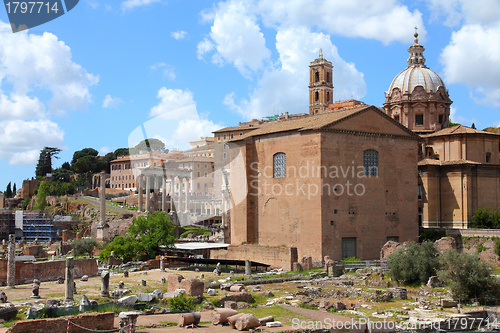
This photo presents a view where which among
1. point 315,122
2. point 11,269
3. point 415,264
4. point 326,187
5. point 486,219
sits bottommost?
point 11,269

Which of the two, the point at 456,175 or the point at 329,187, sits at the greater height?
the point at 456,175

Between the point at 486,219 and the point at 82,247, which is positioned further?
the point at 82,247

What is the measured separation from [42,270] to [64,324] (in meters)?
14.5

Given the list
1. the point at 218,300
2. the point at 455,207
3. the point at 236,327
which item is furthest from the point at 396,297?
the point at 455,207

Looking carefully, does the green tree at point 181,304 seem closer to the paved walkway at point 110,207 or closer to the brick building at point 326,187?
the brick building at point 326,187

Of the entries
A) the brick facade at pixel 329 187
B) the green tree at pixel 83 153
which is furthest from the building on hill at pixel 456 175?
the green tree at pixel 83 153

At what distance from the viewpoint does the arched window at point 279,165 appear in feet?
124

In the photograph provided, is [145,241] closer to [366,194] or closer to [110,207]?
[366,194]

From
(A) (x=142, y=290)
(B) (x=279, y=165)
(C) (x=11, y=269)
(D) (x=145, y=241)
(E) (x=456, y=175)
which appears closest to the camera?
(A) (x=142, y=290)

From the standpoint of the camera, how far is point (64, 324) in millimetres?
14625

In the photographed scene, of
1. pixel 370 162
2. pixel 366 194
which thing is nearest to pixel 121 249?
pixel 366 194

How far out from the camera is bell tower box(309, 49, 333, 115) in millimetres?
87688

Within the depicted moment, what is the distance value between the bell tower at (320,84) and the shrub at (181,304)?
69735mm

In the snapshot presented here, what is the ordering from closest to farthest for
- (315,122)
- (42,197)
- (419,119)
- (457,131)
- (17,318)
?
1. (17,318)
2. (315,122)
3. (457,131)
4. (419,119)
5. (42,197)
